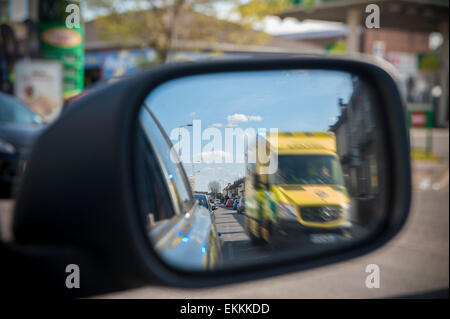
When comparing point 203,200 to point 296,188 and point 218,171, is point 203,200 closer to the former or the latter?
point 218,171

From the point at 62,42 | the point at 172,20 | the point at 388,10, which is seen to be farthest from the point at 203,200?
the point at 388,10

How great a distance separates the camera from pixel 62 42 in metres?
13.9

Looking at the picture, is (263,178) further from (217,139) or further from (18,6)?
(18,6)

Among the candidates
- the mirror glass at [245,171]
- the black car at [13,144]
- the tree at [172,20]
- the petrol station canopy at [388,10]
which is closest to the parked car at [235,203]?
the mirror glass at [245,171]

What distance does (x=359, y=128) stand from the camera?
173 cm

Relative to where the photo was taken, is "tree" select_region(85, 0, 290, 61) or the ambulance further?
"tree" select_region(85, 0, 290, 61)

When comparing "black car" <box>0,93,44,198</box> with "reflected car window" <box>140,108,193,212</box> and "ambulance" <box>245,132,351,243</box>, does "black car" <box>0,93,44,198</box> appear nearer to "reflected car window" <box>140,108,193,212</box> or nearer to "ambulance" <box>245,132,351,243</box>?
"reflected car window" <box>140,108,193,212</box>

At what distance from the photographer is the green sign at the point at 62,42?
504 inches

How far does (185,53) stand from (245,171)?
2087cm

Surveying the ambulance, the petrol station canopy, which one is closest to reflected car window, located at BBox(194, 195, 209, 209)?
the ambulance

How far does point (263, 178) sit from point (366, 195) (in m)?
0.52

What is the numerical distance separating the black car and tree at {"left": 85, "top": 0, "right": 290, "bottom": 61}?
15260mm

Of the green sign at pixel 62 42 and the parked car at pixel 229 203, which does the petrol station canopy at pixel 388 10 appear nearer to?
the green sign at pixel 62 42

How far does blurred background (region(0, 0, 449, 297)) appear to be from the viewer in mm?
3406
